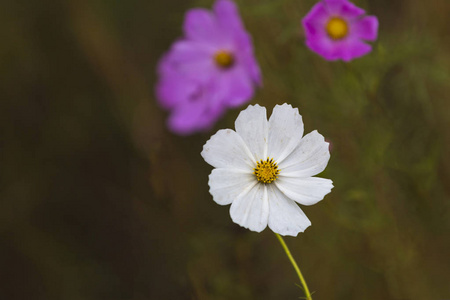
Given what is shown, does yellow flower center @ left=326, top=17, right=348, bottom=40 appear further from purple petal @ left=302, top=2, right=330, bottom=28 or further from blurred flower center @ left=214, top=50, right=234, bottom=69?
blurred flower center @ left=214, top=50, right=234, bottom=69

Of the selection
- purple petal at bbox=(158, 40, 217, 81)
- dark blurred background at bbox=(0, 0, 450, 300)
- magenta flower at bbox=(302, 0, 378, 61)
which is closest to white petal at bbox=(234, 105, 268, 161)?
magenta flower at bbox=(302, 0, 378, 61)

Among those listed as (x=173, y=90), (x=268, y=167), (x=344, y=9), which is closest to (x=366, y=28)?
(x=344, y=9)

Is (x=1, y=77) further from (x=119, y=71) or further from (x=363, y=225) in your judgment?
(x=363, y=225)

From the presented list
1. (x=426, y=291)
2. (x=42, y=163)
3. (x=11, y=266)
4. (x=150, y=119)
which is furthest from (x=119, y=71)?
(x=426, y=291)

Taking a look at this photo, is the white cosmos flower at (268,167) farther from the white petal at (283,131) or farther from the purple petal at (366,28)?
the purple petal at (366,28)

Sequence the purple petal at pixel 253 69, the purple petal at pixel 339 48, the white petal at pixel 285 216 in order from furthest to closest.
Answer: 1. the purple petal at pixel 253 69
2. the purple petal at pixel 339 48
3. the white petal at pixel 285 216

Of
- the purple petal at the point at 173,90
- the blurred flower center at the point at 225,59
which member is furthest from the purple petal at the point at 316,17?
the purple petal at the point at 173,90
